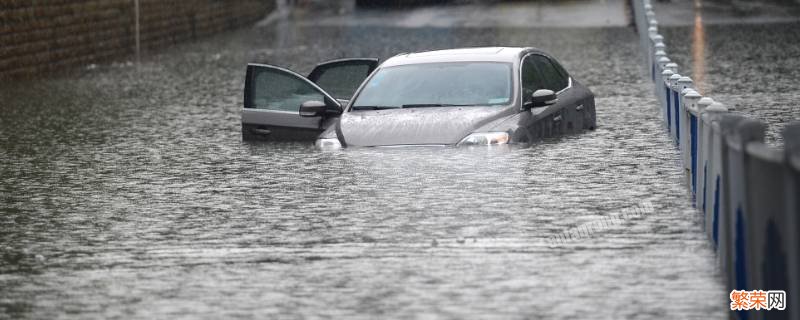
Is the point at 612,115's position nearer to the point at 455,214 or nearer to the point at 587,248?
the point at 455,214

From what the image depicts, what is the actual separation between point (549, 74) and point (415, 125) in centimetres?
238

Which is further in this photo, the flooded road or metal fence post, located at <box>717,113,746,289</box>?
the flooded road

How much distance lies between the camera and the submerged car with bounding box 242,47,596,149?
1409cm

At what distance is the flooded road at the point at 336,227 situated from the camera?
8016 millimetres

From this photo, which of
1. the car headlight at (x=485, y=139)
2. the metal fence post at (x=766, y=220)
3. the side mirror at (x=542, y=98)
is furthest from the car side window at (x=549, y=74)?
the metal fence post at (x=766, y=220)

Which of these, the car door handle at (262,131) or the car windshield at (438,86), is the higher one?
the car windshield at (438,86)

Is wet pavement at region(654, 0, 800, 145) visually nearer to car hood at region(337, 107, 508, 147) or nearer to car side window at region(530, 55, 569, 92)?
car side window at region(530, 55, 569, 92)

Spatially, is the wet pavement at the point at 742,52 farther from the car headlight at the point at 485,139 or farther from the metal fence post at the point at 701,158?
the metal fence post at the point at 701,158

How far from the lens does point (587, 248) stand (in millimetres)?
9406

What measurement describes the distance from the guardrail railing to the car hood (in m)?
3.93

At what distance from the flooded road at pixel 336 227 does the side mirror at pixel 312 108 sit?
39 cm

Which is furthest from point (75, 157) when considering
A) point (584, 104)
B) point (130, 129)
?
point (584, 104)

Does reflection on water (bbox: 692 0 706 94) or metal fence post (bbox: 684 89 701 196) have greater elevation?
metal fence post (bbox: 684 89 701 196)

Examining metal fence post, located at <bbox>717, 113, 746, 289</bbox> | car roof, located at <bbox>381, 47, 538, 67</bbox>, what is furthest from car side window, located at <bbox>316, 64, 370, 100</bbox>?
metal fence post, located at <bbox>717, 113, 746, 289</bbox>
